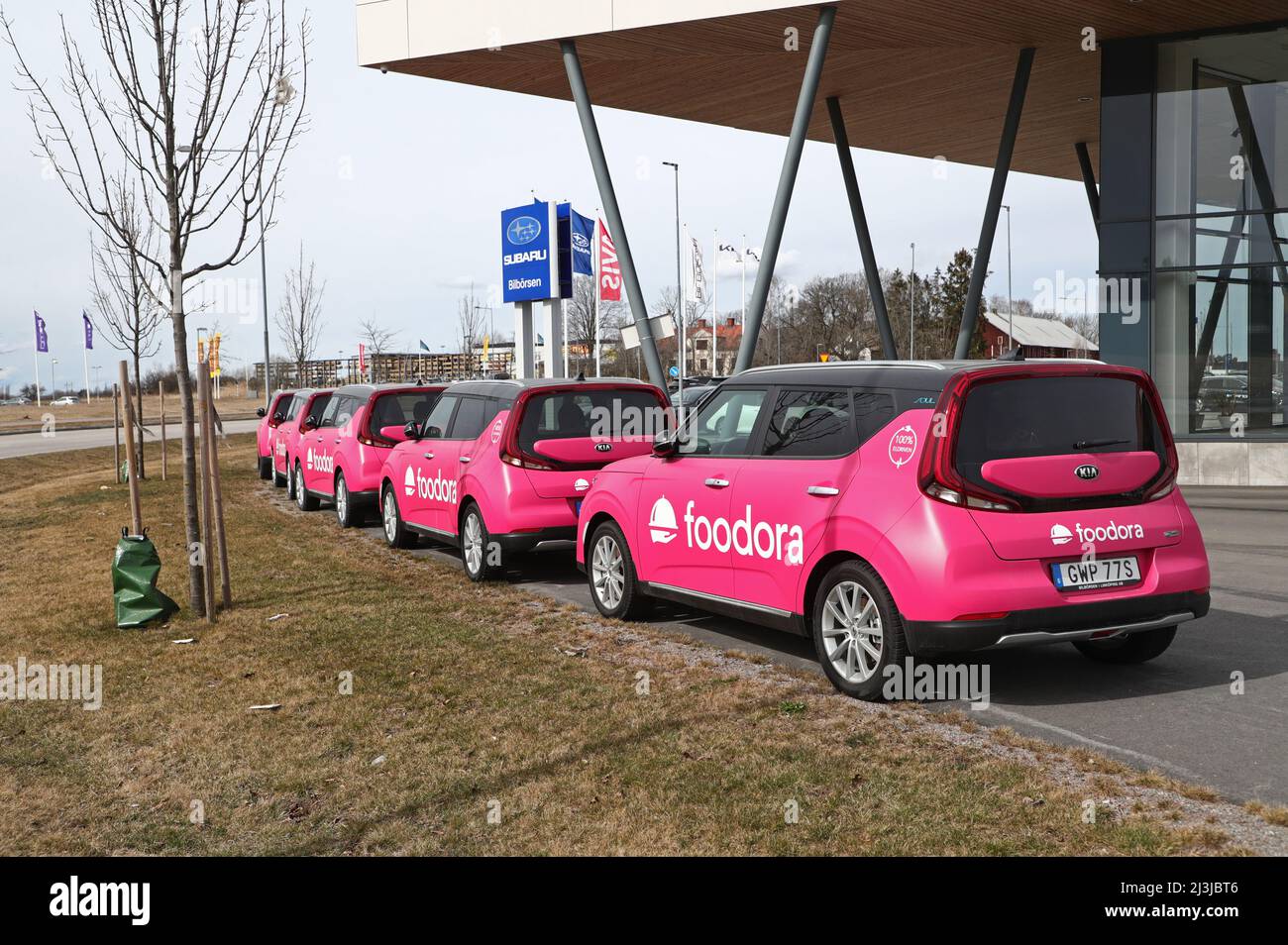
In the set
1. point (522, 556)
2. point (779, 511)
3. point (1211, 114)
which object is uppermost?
point (1211, 114)

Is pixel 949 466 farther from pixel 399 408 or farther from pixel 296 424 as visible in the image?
pixel 296 424

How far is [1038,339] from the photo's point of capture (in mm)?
93812

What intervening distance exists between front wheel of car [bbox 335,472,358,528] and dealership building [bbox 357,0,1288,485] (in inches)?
197

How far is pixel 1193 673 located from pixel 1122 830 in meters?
2.90

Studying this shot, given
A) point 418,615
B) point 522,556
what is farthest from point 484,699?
point 522,556

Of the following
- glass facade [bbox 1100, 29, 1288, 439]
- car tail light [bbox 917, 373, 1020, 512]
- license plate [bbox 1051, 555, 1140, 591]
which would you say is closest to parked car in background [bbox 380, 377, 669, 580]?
car tail light [bbox 917, 373, 1020, 512]

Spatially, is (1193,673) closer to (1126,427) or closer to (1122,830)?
(1126,427)

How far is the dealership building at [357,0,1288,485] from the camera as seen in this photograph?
17.7 meters

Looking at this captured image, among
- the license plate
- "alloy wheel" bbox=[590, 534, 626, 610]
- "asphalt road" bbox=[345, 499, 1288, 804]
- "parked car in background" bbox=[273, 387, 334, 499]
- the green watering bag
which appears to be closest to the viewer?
"asphalt road" bbox=[345, 499, 1288, 804]

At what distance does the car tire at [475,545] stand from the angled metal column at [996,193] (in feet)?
35.4

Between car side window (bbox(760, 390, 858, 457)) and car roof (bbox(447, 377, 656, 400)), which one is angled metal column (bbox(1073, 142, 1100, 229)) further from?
car side window (bbox(760, 390, 858, 457))

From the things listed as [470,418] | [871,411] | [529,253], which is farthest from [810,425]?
[529,253]

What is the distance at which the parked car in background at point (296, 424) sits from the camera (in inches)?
728

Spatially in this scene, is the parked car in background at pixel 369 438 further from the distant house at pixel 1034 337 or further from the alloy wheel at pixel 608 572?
the distant house at pixel 1034 337
